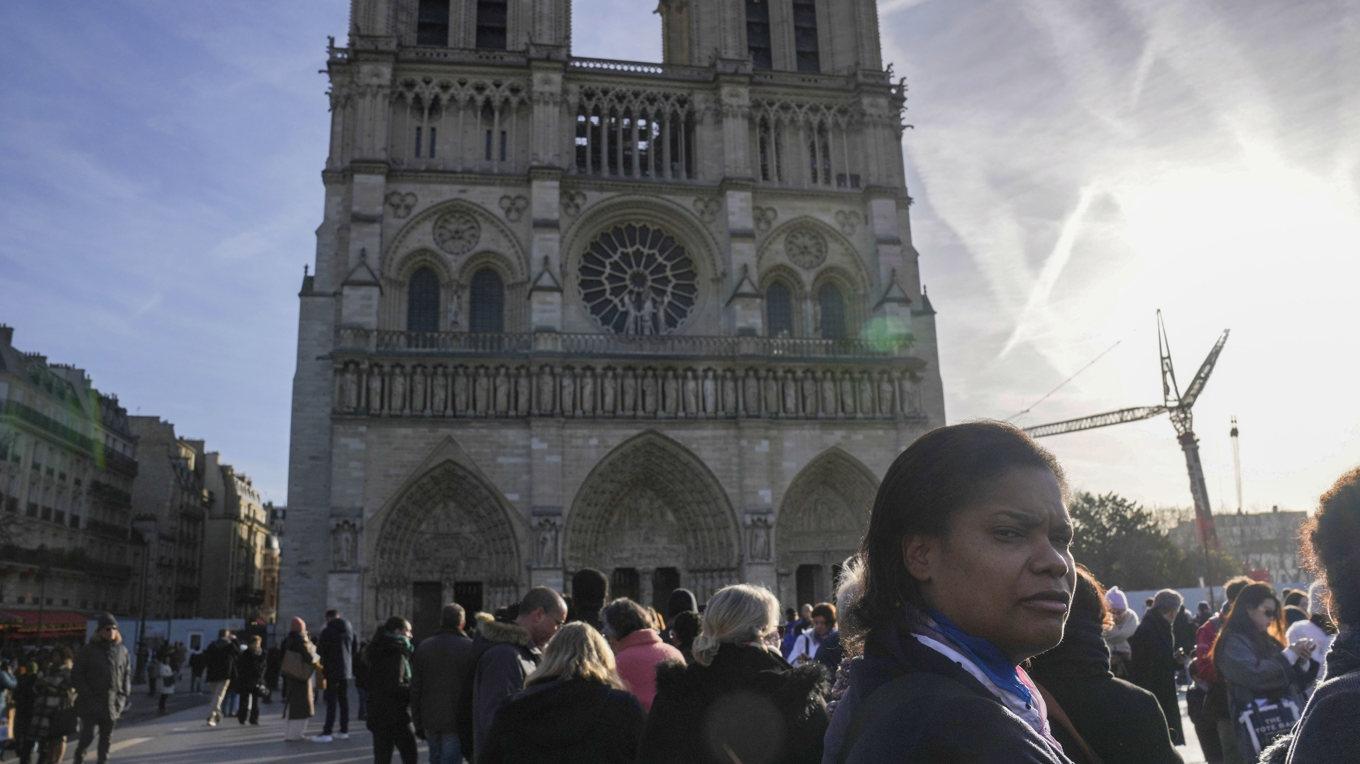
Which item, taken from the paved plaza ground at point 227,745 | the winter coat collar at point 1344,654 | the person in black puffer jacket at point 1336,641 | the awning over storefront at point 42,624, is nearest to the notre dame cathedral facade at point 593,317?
the paved plaza ground at point 227,745

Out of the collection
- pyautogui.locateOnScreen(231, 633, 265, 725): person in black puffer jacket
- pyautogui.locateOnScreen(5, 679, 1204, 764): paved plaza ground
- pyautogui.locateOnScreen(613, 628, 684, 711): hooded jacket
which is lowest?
pyautogui.locateOnScreen(5, 679, 1204, 764): paved plaza ground

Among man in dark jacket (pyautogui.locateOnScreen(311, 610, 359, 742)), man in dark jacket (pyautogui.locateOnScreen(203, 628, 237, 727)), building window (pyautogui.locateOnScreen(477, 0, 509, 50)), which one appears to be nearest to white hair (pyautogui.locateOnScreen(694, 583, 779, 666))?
man in dark jacket (pyautogui.locateOnScreen(311, 610, 359, 742))

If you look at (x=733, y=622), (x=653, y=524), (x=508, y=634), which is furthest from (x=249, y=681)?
(x=733, y=622)

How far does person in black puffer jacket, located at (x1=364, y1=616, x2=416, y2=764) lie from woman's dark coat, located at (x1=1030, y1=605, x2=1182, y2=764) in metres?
6.30

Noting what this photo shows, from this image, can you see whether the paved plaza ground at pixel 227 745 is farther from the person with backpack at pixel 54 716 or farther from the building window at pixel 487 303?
the building window at pixel 487 303

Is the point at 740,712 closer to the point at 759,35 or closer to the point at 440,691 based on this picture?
the point at 440,691

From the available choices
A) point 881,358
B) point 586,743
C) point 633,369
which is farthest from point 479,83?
point 586,743

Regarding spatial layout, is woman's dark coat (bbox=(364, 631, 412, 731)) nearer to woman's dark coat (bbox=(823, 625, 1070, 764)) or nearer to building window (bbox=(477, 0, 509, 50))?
woman's dark coat (bbox=(823, 625, 1070, 764))

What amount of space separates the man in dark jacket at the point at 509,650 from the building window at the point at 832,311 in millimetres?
22343

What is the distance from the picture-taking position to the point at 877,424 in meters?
25.5

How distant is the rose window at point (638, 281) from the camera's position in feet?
87.1

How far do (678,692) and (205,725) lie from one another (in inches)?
505

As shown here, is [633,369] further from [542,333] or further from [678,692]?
[678,692]

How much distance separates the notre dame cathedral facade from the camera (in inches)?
931
